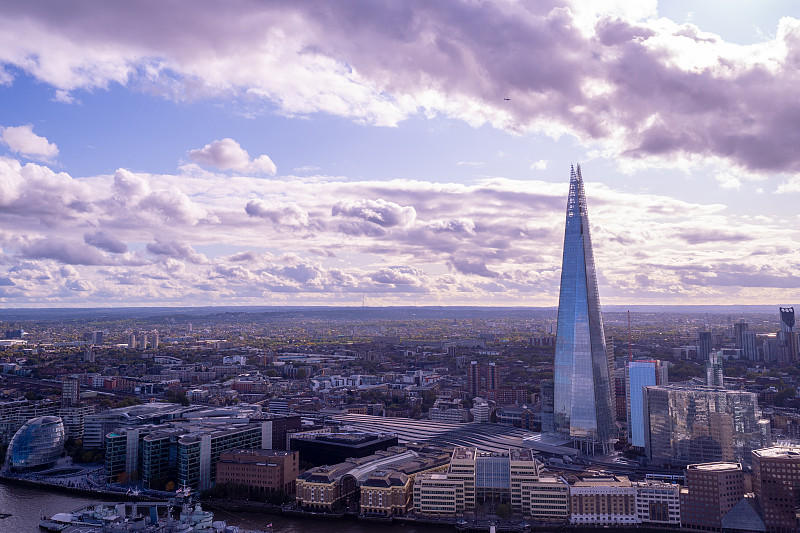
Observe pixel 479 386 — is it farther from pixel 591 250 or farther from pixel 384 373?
pixel 591 250

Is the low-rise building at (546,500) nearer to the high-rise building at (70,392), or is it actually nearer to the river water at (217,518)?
the river water at (217,518)

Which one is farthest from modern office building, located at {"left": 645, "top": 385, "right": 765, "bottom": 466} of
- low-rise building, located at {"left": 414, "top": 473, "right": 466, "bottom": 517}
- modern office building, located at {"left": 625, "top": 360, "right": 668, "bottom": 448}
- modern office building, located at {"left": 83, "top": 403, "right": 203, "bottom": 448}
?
modern office building, located at {"left": 83, "top": 403, "right": 203, "bottom": 448}

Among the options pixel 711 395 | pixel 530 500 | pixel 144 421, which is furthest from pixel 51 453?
pixel 711 395

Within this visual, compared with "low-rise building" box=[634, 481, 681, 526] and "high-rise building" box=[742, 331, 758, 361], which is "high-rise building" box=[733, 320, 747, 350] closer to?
"high-rise building" box=[742, 331, 758, 361]

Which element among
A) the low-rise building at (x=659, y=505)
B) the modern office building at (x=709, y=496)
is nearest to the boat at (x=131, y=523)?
the low-rise building at (x=659, y=505)

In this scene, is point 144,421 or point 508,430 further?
point 508,430

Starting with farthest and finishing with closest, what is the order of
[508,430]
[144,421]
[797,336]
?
1. [797,336]
2. [508,430]
3. [144,421]
